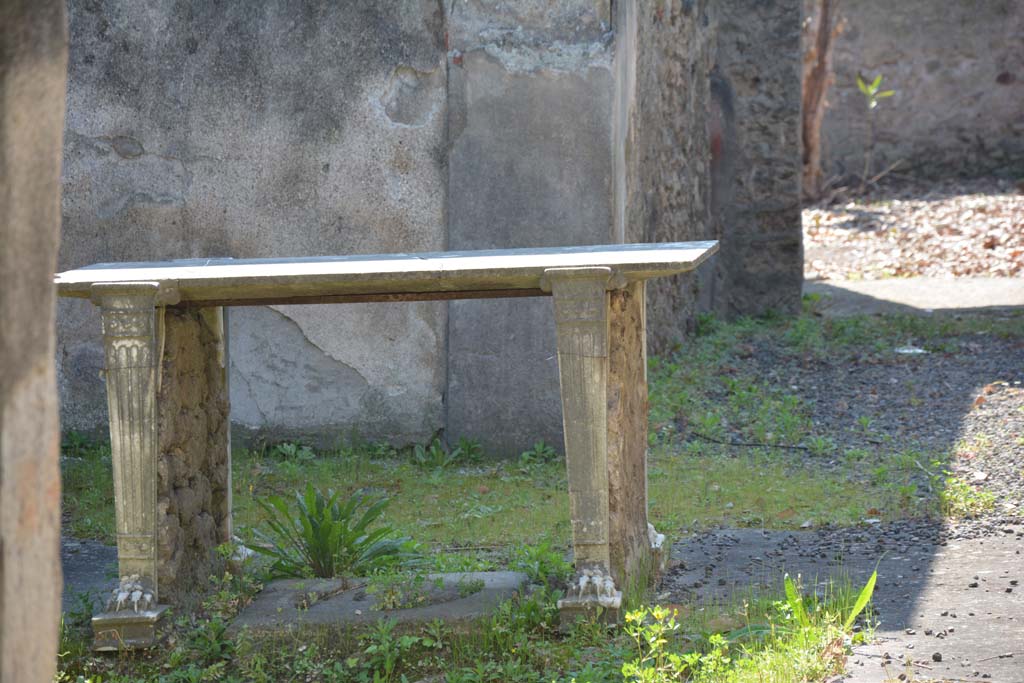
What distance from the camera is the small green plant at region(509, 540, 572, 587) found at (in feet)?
13.2

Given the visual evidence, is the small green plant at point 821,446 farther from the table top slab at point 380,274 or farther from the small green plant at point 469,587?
the small green plant at point 469,587

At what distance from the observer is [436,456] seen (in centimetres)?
592

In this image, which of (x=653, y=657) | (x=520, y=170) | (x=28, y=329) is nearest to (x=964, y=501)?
(x=653, y=657)

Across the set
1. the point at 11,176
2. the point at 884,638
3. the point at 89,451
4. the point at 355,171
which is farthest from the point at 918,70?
the point at 11,176

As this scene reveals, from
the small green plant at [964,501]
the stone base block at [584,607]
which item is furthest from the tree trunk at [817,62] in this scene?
the stone base block at [584,607]

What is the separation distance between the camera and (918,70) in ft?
47.8

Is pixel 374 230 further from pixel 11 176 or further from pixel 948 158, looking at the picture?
pixel 948 158

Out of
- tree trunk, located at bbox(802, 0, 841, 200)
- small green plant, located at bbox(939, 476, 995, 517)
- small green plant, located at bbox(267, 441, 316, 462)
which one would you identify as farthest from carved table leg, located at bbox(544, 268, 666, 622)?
tree trunk, located at bbox(802, 0, 841, 200)

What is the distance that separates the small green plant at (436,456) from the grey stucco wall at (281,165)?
106 millimetres

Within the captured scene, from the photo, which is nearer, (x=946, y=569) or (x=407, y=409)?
(x=946, y=569)

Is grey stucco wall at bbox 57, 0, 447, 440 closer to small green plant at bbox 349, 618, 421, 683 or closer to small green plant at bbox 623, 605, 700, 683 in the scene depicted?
small green plant at bbox 349, 618, 421, 683

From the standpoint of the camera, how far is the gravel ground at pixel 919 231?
11.0m

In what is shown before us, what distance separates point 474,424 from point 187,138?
6.17 feet

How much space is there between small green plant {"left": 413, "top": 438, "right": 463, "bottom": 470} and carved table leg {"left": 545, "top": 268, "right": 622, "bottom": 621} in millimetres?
2150
